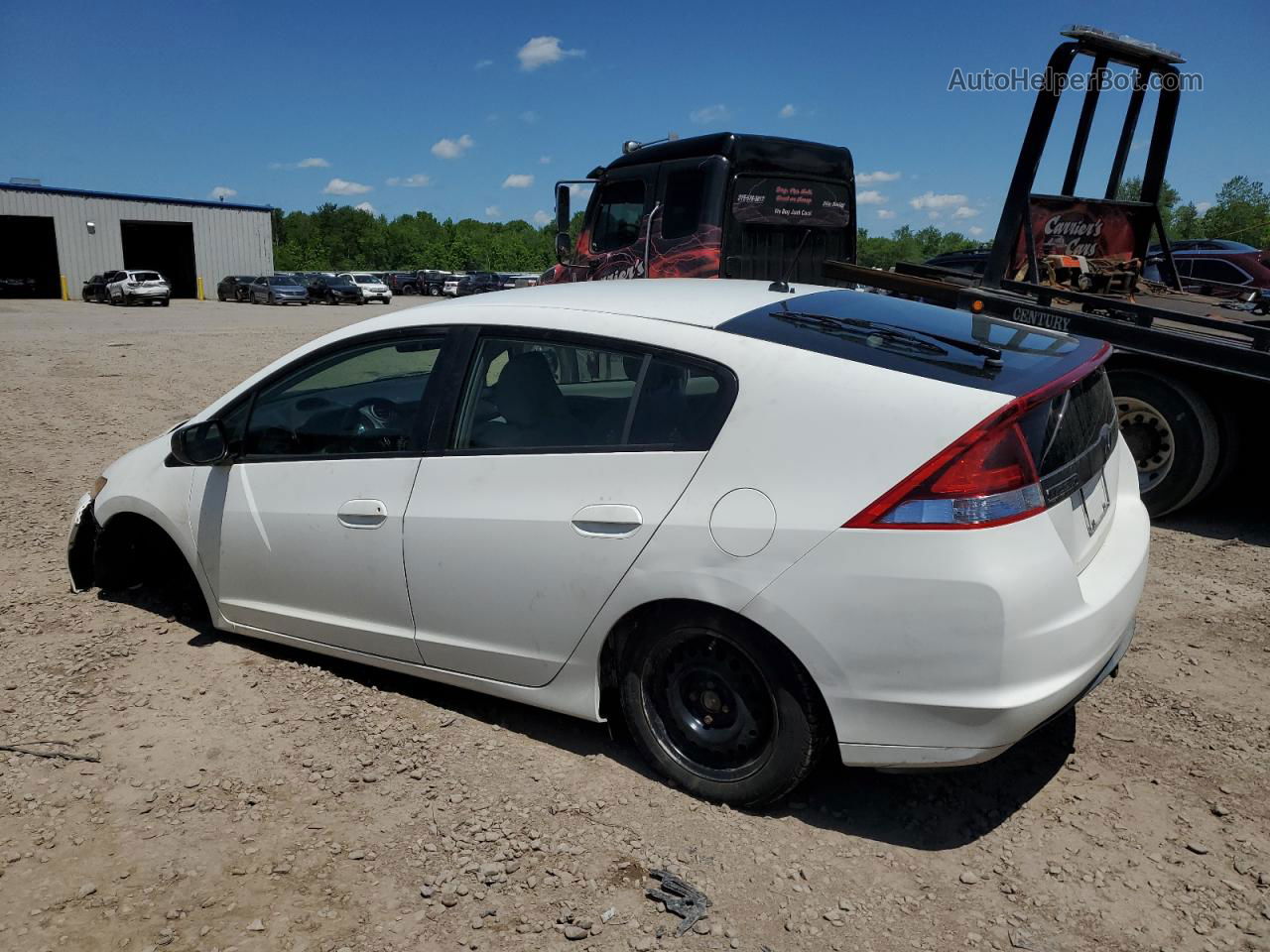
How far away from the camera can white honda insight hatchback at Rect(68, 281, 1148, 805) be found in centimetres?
244

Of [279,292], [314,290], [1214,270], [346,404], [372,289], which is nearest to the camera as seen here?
[346,404]

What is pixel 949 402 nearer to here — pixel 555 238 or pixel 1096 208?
pixel 1096 208

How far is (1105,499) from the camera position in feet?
9.87

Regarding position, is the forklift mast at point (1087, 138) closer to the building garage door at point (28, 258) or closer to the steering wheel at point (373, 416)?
the steering wheel at point (373, 416)

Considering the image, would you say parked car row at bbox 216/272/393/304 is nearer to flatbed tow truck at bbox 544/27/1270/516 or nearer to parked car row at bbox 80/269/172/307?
parked car row at bbox 80/269/172/307

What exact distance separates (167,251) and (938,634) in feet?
201

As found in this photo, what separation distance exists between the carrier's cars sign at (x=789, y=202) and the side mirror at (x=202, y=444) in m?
5.95

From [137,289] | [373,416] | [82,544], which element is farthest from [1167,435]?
[137,289]

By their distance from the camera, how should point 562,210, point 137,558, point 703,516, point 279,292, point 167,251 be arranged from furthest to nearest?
point 167,251
point 279,292
point 562,210
point 137,558
point 703,516

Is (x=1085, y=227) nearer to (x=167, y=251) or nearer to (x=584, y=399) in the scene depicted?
(x=584, y=399)

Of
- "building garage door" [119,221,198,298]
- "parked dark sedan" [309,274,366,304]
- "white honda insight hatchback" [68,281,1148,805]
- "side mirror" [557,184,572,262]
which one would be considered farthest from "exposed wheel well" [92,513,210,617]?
"building garage door" [119,221,198,298]

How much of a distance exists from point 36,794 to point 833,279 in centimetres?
706

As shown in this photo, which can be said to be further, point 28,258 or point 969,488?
point 28,258

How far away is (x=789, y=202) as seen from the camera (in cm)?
905
